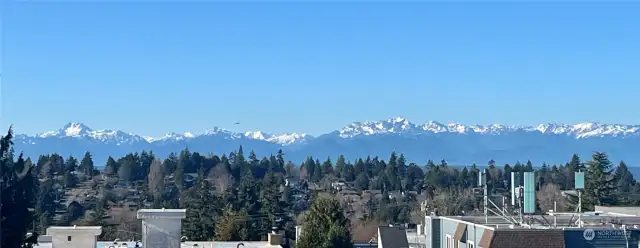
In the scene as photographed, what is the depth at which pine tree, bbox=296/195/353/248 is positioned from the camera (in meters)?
35.6

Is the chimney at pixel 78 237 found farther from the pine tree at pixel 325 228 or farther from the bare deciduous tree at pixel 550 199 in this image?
the bare deciduous tree at pixel 550 199

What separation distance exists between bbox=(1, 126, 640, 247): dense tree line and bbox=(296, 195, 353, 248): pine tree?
0.04 metres

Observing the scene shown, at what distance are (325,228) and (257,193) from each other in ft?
92.5

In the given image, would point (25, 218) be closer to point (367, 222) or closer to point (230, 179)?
point (367, 222)

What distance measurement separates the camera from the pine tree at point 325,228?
35.6 meters

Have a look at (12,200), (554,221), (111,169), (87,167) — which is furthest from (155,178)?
(12,200)

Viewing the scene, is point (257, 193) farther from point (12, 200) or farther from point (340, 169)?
point (340, 169)

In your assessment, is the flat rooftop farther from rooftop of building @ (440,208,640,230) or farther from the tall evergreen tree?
the tall evergreen tree

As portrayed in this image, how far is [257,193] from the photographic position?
64.1m

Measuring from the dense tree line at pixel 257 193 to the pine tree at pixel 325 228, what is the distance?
39 millimetres

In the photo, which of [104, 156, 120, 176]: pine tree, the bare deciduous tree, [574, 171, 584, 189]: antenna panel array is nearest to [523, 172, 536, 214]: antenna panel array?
[574, 171, 584, 189]: antenna panel array

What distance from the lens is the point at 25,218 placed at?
2038 cm

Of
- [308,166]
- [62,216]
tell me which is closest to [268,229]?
[62,216]

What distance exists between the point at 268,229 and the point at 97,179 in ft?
179
